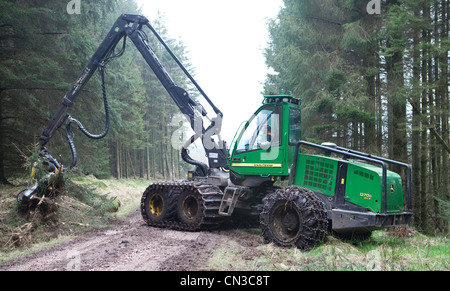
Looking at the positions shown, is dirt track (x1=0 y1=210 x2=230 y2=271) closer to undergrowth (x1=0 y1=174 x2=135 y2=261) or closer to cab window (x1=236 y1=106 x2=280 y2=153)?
undergrowth (x1=0 y1=174 x2=135 y2=261)

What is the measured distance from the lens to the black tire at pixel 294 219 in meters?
6.62

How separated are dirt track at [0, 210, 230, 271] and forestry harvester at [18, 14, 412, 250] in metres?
0.93

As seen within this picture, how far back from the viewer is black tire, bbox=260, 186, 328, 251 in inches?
261

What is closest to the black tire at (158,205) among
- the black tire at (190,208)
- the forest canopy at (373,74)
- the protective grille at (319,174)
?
the black tire at (190,208)

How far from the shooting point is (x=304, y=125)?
13.3m

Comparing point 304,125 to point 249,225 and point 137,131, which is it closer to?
point 249,225

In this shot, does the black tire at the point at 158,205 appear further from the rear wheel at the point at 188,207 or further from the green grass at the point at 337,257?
the green grass at the point at 337,257

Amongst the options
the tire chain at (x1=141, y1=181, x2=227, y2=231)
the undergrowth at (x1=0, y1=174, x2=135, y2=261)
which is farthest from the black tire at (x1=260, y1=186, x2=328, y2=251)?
the undergrowth at (x1=0, y1=174, x2=135, y2=261)

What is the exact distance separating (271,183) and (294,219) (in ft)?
7.20

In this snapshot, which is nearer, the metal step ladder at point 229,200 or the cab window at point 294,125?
the cab window at point 294,125

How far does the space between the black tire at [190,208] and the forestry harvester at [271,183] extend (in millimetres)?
26

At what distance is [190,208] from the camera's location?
380 inches
